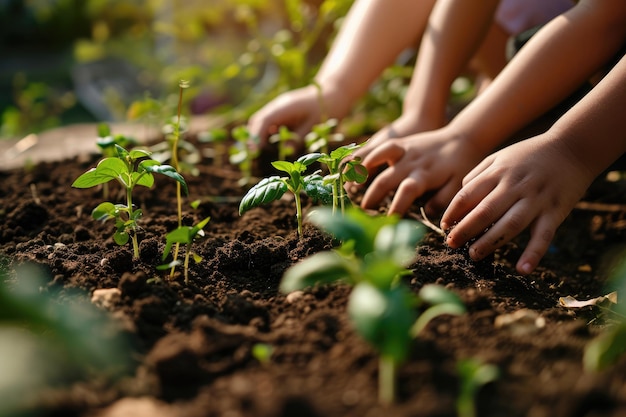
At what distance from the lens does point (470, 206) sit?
131cm

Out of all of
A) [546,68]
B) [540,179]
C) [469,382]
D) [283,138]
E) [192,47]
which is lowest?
[469,382]

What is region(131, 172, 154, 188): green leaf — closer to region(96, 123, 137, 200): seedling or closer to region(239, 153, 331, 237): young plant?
region(239, 153, 331, 237): young plant

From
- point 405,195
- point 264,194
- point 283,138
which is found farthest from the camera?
point 283,138

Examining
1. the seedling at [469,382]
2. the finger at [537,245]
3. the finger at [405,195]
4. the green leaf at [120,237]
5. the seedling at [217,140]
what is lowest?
the seedling at [469,382]

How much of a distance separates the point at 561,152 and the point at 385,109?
1327 millimetres

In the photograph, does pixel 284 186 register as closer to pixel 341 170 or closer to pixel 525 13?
pixel 341 170

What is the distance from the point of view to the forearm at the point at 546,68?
1579 millimetres

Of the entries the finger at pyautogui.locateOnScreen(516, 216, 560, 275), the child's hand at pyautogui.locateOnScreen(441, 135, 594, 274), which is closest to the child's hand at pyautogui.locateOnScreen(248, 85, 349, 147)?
the child's hand at pyautogui.locateOnScreen(441, 135, 594, 274)

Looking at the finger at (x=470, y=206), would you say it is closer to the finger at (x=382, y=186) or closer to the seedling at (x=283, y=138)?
the finger at (x=382, y=186)

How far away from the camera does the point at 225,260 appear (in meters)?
1.29

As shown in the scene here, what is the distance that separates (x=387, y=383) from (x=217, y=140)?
133 cm

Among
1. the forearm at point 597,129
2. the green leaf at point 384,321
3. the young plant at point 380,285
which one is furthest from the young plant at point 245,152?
the green leaf at point 384,321


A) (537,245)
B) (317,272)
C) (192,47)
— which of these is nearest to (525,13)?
(537,245)

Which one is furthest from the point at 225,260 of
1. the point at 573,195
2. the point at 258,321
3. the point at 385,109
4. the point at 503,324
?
the point at 385,109
